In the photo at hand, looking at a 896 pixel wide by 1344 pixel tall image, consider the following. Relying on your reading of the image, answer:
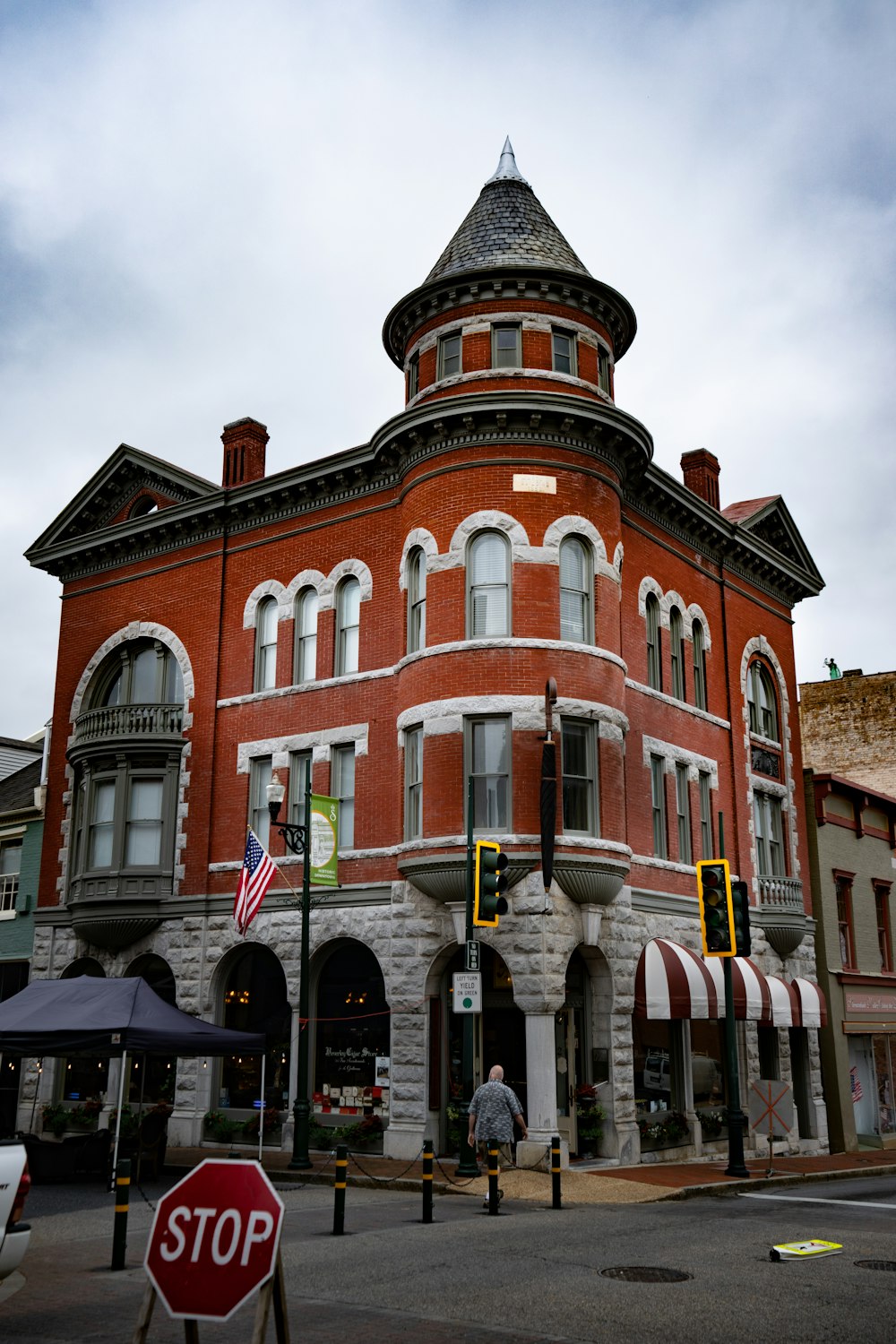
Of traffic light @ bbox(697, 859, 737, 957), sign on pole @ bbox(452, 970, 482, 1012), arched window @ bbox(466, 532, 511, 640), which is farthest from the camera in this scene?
arched window @ bbox(466, 532, 511, 640)

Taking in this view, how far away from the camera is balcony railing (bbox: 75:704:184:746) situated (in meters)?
29.5

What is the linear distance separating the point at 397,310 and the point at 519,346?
300 cm

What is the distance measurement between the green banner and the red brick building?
133 cm

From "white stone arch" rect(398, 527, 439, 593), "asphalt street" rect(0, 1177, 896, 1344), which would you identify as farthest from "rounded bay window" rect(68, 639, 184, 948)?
"asphalt street" rect(0, 1177, 896, 1344)

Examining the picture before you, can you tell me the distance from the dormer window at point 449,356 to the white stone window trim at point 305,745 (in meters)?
7.48

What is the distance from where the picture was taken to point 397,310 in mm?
27438

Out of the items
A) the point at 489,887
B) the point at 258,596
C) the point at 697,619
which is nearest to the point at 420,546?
the point at 258,596

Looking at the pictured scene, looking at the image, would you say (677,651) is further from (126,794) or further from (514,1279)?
(514,1279)

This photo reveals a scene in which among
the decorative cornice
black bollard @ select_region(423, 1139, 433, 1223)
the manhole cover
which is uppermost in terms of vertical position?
the decorative cornice

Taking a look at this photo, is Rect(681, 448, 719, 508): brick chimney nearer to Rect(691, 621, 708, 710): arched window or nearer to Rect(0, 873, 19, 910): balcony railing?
Rect(691, 621, 708, 710): arched window

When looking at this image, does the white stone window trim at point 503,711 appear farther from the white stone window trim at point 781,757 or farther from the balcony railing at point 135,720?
the white stone window trim at point 781,757

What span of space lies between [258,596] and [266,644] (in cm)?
113

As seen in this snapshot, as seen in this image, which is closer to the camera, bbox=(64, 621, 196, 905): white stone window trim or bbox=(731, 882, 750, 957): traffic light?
bbox=(731, 882, 750, 957): traffic light

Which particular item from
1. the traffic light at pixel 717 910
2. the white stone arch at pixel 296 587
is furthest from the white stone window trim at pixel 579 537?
the traffic light at pixel 717 910
